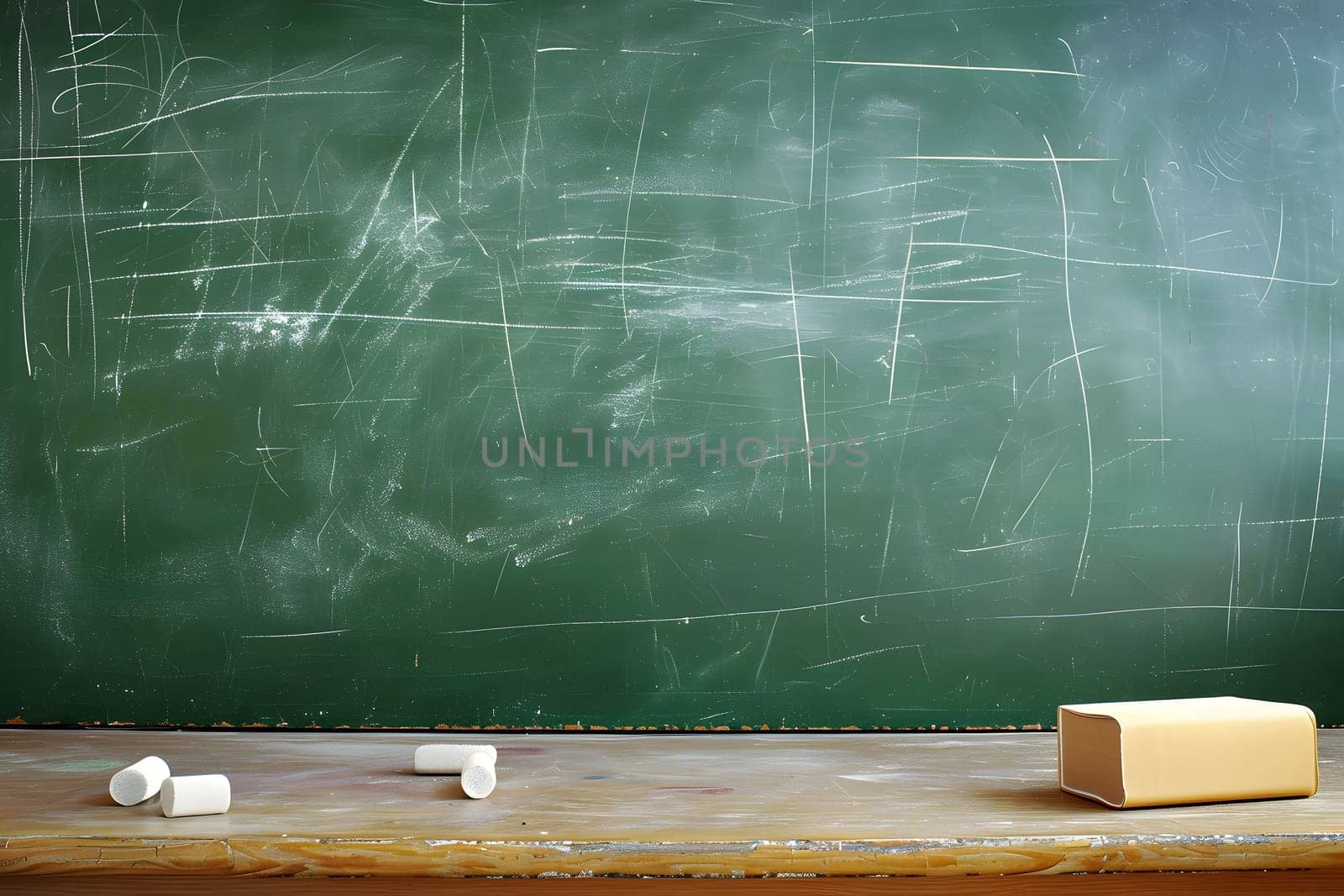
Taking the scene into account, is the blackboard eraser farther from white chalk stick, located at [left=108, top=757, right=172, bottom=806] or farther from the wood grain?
white chalk stick, located at [left=108, top=757, right=172, bottom=806]

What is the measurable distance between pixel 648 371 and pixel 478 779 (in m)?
0.79

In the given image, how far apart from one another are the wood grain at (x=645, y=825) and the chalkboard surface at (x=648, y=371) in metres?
0.31

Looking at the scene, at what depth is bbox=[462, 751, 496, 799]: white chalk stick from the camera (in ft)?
3.76

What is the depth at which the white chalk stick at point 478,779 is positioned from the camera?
114 centimetres

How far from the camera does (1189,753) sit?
1090mm

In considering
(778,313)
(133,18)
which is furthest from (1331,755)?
(133,18)

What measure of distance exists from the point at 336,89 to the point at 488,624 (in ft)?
3.30

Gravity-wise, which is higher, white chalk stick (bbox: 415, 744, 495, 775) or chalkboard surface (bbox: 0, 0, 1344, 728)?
chalkboard surface (bbox: 0, 0, 1344, 728)

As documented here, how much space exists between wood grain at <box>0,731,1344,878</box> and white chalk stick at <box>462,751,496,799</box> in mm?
15

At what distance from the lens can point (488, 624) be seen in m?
1.66

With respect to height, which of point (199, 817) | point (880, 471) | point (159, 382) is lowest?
point (199, 817)

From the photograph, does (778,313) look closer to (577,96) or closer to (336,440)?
(577,96)

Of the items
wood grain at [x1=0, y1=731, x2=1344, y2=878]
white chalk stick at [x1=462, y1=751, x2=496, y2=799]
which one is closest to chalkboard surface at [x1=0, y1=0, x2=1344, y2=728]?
wood grain at [x1=0, y1=731, x2=1344, y2=878]

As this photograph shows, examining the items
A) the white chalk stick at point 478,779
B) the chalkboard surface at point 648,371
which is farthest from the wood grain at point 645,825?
the chalkboard surface at point 648,371
